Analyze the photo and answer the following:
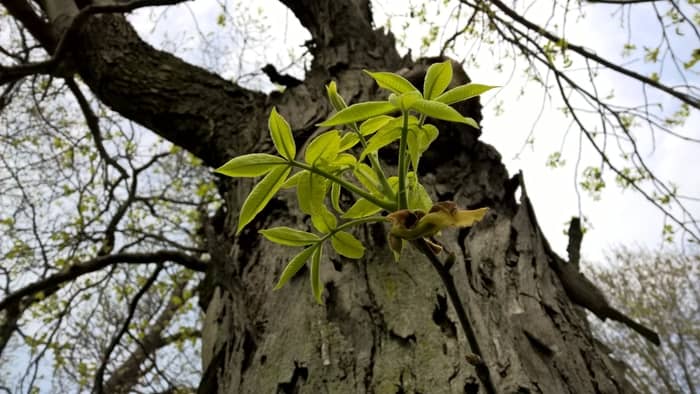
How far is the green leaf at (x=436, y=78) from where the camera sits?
0.55 meters

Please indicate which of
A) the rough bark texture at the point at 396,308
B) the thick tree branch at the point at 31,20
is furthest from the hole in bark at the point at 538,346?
the thick tree branch at the point at 31,20

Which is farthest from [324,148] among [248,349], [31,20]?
[31,20]

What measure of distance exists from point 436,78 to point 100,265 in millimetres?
2093

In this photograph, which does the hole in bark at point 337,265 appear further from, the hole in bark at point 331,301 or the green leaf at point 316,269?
the green leaf at point 316,269

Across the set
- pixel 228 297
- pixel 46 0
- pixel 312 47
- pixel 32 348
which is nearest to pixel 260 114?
pixel 312 47

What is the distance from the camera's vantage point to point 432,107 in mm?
469

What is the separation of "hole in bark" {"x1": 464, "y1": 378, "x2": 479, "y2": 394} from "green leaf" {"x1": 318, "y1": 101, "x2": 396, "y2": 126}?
56cm

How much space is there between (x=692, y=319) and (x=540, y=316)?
10.5 meters

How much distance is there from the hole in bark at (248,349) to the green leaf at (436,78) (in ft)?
2.69

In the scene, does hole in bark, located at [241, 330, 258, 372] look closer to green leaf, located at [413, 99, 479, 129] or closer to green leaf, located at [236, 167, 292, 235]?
green leaf, located at [236, 167, 292, 235]

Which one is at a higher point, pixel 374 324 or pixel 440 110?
pixel 374 324

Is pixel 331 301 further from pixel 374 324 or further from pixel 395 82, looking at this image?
pixel 395 82

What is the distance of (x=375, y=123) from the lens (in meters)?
0.55

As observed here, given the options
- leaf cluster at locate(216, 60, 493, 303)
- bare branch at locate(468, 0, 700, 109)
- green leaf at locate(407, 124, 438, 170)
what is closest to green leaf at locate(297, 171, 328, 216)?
leaf cluster at locate(216, 60, 493, 303)
